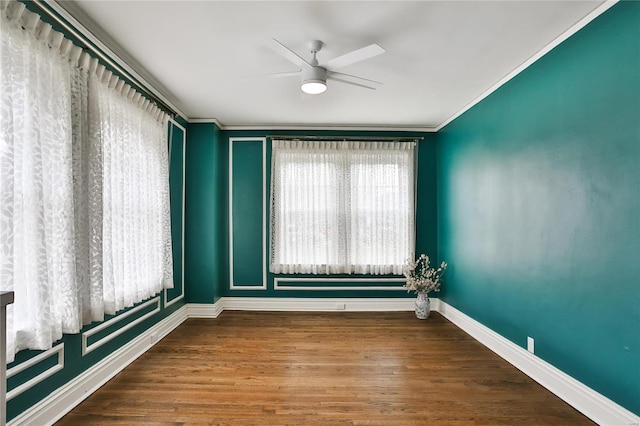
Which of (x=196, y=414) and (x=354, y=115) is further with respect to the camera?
(x=354, y=115)

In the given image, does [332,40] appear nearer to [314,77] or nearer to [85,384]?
[314,77]

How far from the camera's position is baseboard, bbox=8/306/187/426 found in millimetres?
1985

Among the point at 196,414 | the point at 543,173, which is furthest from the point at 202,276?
the point at 543,173

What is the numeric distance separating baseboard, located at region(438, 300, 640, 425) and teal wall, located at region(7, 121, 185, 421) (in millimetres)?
3550

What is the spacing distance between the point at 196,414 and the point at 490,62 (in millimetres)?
3623

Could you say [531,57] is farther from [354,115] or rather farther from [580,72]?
[354,115]

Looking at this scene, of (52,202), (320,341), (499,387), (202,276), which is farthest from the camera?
(202,276)

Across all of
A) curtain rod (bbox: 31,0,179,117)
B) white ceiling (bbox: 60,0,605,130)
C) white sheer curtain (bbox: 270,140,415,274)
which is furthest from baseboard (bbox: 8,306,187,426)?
white ceiling (bbox: 60,0,605,130)

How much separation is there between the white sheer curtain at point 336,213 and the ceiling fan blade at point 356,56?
7.16ft

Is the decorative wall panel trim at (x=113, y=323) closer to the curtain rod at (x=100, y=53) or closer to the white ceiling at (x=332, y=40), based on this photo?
the curtain rod at (x=100, y=53)

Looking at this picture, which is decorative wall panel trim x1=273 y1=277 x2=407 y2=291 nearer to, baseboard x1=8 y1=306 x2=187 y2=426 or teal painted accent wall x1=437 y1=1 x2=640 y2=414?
teal painted accent wall x1=437 y1=1 x2=640 y2=414

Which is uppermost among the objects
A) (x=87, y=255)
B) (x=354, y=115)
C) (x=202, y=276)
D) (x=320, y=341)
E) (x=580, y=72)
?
(x=354, y=115)

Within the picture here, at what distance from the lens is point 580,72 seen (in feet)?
7.47

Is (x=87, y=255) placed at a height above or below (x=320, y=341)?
above
